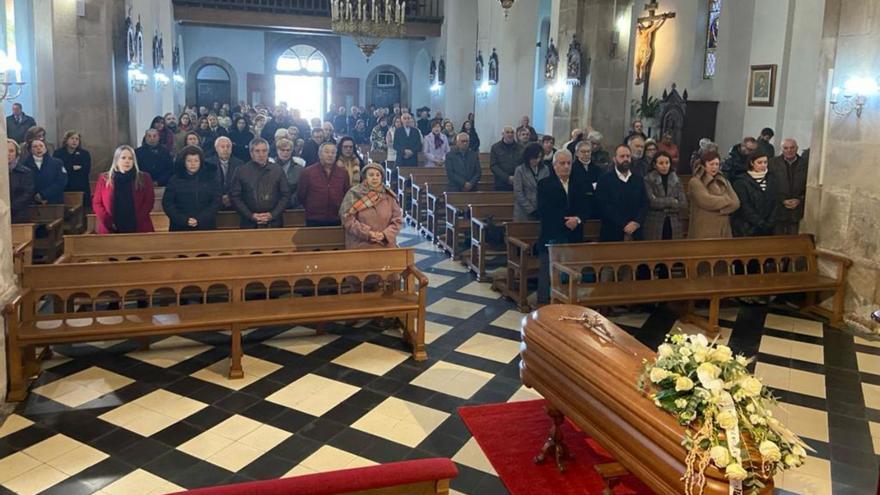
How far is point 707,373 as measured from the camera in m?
2.78

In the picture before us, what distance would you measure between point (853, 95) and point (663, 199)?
76.4 inches

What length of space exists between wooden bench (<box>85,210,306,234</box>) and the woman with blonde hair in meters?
0.55

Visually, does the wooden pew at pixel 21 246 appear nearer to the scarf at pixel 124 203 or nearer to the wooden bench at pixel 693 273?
the scarf at pixel 124 203

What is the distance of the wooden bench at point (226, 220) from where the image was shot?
287 inches

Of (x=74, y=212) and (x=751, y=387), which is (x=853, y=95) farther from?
(x=74, y=212)

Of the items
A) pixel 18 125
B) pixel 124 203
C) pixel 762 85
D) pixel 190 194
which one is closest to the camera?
pixel 124 203

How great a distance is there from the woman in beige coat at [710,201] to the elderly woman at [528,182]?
1.52 m

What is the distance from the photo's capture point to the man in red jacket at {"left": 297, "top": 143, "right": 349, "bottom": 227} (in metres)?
7.09

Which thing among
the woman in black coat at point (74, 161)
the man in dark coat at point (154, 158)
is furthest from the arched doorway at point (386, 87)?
the woman in black coat at point (74, 161)

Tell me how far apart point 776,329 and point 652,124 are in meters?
10.3

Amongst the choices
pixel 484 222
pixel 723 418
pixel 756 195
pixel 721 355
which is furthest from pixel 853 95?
pixel 723 418

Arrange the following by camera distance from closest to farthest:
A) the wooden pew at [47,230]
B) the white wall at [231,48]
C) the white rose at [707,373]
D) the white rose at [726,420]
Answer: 1. the white rose at [726,420]
2. the white rose at [707,373]
3. the wooden pew at [47,230]
4. the white wall at [231,48]

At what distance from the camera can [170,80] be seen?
17781 millimetres

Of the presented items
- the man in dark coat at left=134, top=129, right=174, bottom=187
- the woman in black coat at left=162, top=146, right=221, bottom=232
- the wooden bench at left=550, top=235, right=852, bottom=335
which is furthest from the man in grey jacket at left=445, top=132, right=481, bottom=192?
the woman in black coat at left=162, top=146, right=221, bottom=232
